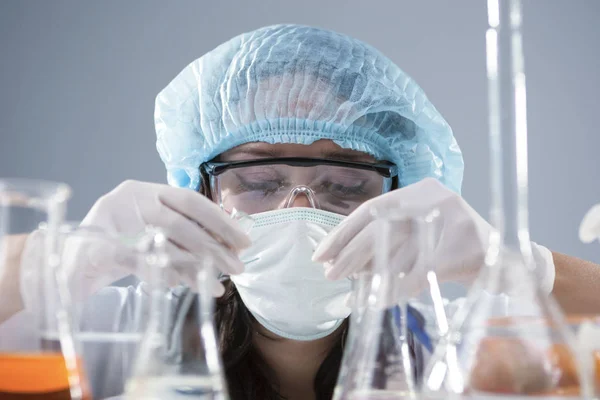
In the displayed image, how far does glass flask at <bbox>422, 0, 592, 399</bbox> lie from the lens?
496mm

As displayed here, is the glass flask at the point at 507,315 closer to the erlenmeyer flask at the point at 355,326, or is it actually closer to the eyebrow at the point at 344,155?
the erlenmeyer flask at the point at 355,326

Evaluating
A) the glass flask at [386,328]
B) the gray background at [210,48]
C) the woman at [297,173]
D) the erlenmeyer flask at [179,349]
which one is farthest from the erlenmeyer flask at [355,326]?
the gray background at [210,48]

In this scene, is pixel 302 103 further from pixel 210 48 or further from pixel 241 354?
pixel 210 48

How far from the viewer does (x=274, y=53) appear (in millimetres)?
1423

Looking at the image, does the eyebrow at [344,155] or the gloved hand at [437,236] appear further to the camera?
the eyebrow at [344,155]

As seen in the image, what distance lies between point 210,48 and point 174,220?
1567mm

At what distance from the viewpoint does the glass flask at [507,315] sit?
50cm

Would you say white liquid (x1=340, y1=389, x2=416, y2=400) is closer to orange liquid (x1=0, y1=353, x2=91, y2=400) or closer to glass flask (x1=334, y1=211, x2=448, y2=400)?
glass flask (x1=334, y1=211, x2=448, y2=400)

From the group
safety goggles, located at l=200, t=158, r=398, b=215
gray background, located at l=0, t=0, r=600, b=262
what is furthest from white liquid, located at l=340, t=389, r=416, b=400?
gray background, located at l=0, t=0, r=600, b=262

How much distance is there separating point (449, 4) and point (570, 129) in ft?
2.16

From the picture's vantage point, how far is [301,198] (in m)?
1.28

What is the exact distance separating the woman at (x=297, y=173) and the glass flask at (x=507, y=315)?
46 centimetres

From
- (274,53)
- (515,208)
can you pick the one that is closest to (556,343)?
(515,208)

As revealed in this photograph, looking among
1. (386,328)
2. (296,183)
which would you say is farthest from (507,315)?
(296,183)
